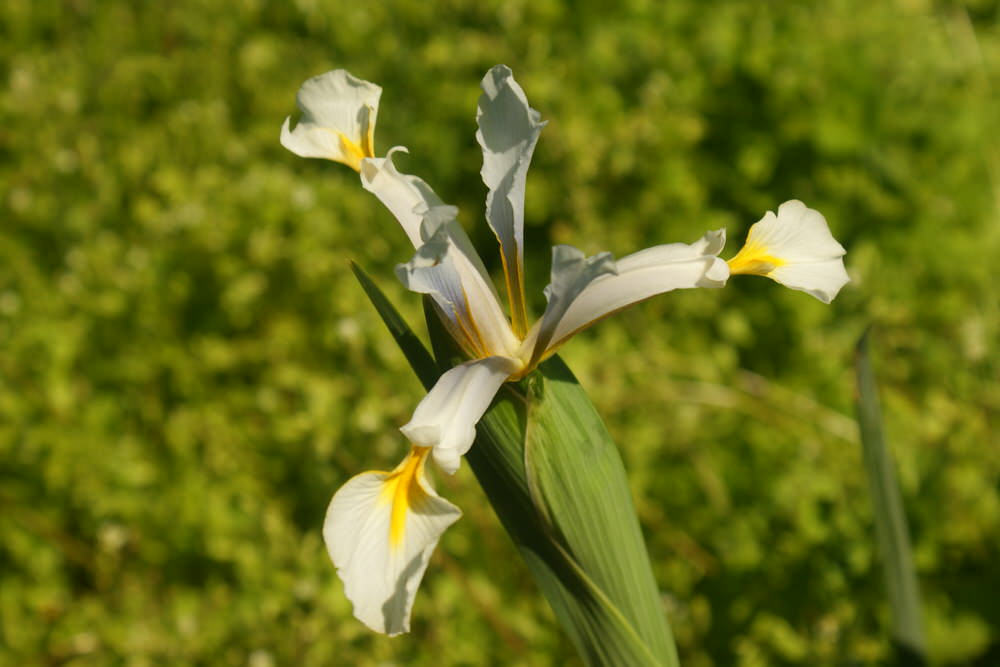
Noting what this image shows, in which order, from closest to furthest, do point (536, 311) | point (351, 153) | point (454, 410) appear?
point (454, 410), point (351, 153), point (536, 311)

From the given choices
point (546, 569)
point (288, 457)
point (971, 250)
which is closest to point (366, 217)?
point (288, 457)

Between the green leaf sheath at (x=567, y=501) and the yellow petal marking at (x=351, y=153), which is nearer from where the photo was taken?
the green leaf sheath at (x=567, y=501)

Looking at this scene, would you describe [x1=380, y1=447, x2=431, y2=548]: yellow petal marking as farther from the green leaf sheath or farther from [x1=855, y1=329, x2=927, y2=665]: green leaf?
[x1=855, y1=329, x2=927, y2=665]: green leaf

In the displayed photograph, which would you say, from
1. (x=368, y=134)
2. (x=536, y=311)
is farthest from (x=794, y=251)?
(x=536, y=311)

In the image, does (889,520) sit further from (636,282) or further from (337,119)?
(337,119)

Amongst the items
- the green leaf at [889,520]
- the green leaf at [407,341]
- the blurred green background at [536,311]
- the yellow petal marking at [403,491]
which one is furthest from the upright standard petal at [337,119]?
the blurred green background at [536,311]

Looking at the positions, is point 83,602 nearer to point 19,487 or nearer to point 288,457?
Result: point 19,487

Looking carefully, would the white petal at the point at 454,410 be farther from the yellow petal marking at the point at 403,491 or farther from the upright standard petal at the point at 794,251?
the upright standard petal at the point at 794,251

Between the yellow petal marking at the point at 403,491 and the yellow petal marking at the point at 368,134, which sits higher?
the yellow petal marking at the point at 368,134
